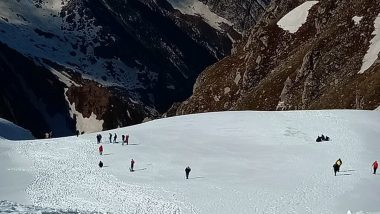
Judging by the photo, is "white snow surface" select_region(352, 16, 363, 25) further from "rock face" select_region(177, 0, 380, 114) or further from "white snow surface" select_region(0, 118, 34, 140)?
"white snow surface" select_region(0, 118, 34, 140)

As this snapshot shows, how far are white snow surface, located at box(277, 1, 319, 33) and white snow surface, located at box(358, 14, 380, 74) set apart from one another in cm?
3537

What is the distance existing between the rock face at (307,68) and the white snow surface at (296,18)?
1.36 meters

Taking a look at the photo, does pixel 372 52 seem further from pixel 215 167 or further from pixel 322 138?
pixel 215 167

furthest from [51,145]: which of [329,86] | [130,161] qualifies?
[329,86]

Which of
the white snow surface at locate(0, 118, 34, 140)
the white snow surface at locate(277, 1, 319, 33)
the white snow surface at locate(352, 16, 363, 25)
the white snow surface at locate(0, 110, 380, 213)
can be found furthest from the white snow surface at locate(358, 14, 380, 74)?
the white snow surface at locate(0, 118, 34, 140)

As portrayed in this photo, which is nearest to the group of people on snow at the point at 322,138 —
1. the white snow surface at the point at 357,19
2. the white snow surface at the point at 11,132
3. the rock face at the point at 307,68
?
the rock face at the point at 307,68

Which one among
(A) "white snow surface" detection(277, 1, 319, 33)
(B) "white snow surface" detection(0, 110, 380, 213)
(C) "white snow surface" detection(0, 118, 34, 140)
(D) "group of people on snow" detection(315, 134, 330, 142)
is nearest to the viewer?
(B) "white snow surface" detection(0, 110, 380, 213)

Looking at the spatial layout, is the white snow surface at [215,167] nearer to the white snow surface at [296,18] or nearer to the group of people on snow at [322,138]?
the group of people on snow at [322,138]

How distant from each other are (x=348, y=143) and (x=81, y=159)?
29094 mm

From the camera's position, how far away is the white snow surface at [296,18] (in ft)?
547

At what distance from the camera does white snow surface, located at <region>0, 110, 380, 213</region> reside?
4678 cm

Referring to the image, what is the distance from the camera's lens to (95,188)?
51094mm

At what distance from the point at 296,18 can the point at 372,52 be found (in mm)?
46601

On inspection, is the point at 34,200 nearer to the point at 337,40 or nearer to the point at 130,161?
the point at 130,161
